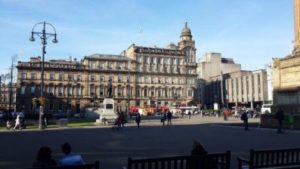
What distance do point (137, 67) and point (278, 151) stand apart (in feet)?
357

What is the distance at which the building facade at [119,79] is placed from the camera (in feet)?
346

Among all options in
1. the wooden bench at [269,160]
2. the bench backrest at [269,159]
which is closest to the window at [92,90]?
the wooden bench at [269,160]

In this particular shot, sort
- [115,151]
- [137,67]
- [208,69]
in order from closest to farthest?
[115,151] < [137,67] < [208,69]

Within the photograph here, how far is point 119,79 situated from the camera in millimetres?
115188

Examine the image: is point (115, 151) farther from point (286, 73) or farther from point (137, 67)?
point (137, 67)

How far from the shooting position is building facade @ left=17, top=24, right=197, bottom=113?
105 m

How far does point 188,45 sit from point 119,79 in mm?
29080

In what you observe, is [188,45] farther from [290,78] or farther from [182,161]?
[182,161]

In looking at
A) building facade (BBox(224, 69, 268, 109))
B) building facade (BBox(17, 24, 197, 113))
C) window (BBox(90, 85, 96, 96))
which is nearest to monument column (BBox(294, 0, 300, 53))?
building facade (BBox(17, 24, 197, 113))

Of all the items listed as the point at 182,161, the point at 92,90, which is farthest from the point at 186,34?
the point at 182,161

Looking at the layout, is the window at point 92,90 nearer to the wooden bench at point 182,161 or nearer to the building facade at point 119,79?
the building facade at point 119,79

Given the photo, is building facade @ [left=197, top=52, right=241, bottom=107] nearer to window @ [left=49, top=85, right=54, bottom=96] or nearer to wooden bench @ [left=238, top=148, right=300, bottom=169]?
window @ [left=49, top=85, right=54, bottom=96]

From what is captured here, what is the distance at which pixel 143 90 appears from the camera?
11850 centimetres

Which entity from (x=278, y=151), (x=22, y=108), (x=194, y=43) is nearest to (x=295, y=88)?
(x=278, y=151)
